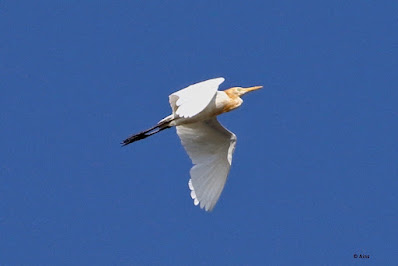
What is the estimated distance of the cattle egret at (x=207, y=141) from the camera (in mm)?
11781

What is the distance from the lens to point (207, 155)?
Result: 484 inches

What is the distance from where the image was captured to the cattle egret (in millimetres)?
11781

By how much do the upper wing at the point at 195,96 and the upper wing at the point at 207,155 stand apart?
1074mm

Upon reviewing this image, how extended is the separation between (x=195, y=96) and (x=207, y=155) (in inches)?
76.7

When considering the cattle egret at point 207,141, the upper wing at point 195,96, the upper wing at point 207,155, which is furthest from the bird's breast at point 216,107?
the upper wing at point 195,96

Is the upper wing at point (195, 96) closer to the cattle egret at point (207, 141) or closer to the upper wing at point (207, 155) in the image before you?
the cattle egret at point (207, 141)

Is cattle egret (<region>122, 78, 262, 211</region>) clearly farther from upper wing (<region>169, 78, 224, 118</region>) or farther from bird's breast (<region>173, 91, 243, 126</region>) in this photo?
upper wing (<region>169, 78, 224, 118</region>)

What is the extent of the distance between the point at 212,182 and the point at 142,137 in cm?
105

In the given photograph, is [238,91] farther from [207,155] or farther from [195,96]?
[195,96]

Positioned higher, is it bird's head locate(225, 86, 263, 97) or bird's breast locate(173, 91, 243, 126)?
bird's head locate(225, 86, 263, 97)

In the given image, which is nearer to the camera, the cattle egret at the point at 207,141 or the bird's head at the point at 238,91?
the cattle egret at the point at 207,141

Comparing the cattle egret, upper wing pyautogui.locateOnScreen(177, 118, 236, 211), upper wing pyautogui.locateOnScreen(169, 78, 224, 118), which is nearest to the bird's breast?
the cattle egret

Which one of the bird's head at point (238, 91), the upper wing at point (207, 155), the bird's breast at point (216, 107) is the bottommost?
the upper wing at point (207, 155)

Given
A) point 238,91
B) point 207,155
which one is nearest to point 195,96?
point 238,91
